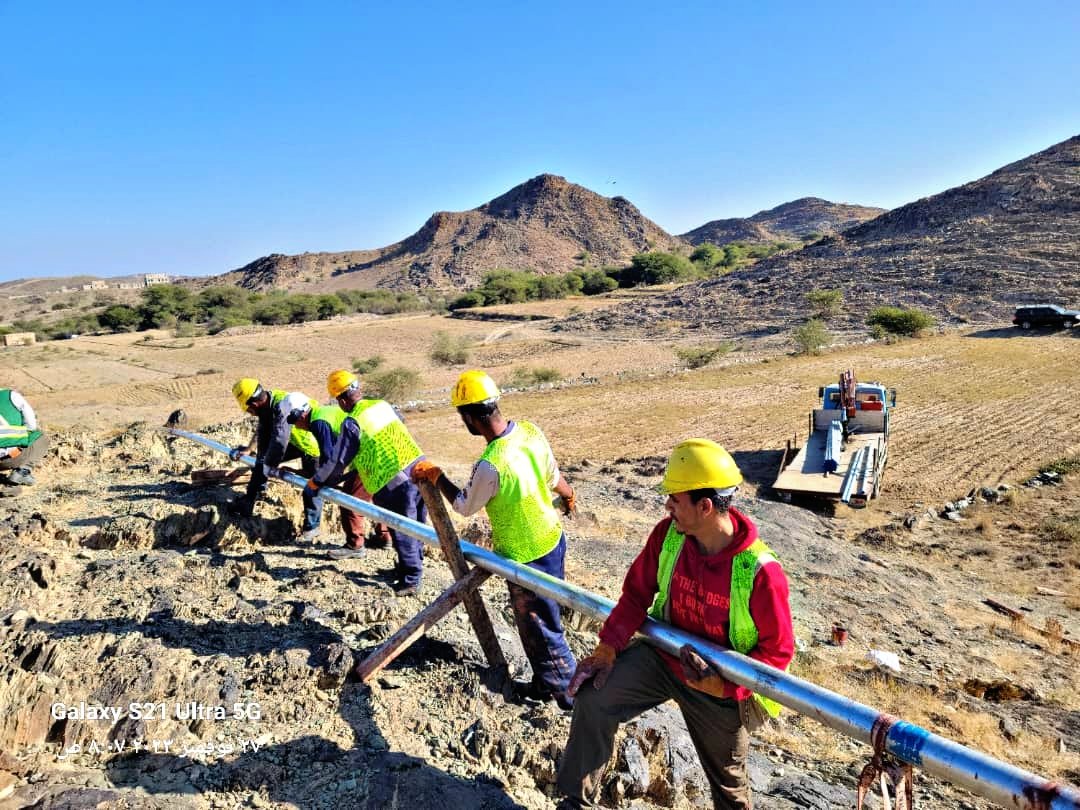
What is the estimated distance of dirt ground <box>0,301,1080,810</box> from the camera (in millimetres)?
3008

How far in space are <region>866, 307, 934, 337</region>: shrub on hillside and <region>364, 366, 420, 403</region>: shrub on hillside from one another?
2101cm

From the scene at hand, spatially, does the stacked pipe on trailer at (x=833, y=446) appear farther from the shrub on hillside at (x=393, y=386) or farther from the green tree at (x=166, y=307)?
the green tree at (x=166, y=307)

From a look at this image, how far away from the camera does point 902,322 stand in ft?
100

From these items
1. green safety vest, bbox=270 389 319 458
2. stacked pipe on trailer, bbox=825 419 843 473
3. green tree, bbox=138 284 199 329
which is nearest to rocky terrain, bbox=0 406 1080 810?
green safety vest, bbox=270 389 319 458

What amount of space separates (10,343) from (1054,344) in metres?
51.6

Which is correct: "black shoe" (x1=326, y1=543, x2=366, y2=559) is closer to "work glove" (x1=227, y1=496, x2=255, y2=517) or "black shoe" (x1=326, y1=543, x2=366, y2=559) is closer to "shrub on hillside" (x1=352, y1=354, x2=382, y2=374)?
"work glove" (x1=227, y1=496, x2=255, y2=517)

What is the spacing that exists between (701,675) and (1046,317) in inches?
1331

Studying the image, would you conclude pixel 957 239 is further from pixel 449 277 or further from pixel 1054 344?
pixel 449 277

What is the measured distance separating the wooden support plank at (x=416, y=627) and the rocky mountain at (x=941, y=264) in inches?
1357

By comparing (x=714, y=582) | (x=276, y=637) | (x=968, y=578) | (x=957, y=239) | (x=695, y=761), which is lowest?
(x=968, y=578)

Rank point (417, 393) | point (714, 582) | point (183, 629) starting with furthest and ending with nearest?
point (417, 393), point (183, 629), point (714, 582)

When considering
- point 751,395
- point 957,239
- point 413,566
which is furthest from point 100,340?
point 957,239

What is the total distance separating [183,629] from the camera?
13.0 feet

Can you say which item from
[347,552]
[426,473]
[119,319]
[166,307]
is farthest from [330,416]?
[166,307]
